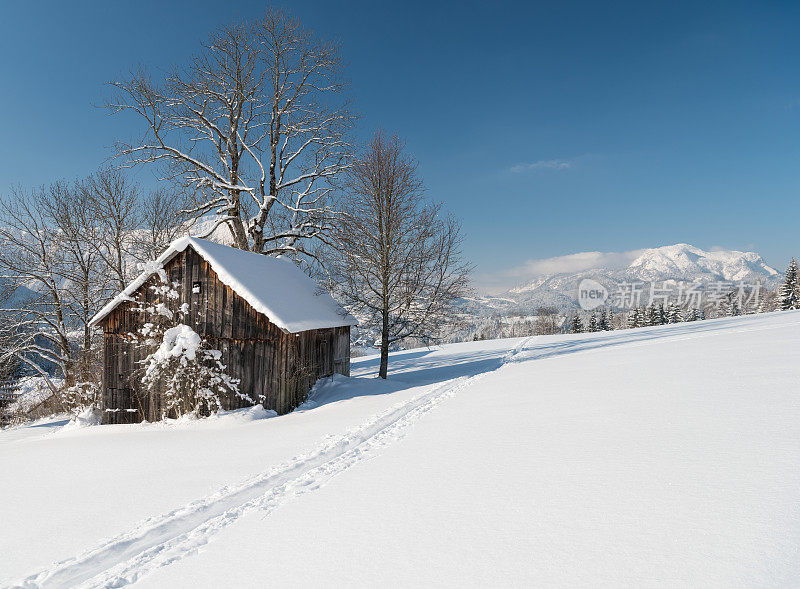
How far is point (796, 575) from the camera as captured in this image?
3.00 metres

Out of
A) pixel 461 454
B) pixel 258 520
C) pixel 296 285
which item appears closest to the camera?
pixel 258 520

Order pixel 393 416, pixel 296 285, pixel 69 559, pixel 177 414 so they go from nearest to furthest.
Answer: pixel 69 559 → pixel 393 416 → pixel 177 414 → pixel 296 285

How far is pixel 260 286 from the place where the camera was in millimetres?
14469

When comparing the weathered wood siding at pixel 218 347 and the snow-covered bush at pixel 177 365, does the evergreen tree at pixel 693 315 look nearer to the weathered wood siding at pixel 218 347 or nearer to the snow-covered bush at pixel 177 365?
the weathered wood siding at pixel 218 347

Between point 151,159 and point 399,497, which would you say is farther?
point 151,159

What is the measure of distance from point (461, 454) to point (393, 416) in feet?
12.4

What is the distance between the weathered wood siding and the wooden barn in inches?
1.3

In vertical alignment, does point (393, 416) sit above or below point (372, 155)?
below

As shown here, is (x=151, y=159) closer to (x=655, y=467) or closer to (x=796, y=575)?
(x=655, y=467)

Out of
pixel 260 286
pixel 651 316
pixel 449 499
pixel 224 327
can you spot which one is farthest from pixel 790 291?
pixel 449 499

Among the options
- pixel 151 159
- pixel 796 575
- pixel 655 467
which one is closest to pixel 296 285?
pixel 151 159

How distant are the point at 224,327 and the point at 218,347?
74 cm

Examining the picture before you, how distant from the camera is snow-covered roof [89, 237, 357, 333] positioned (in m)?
13.4

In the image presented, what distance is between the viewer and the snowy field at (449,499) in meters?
3.62
